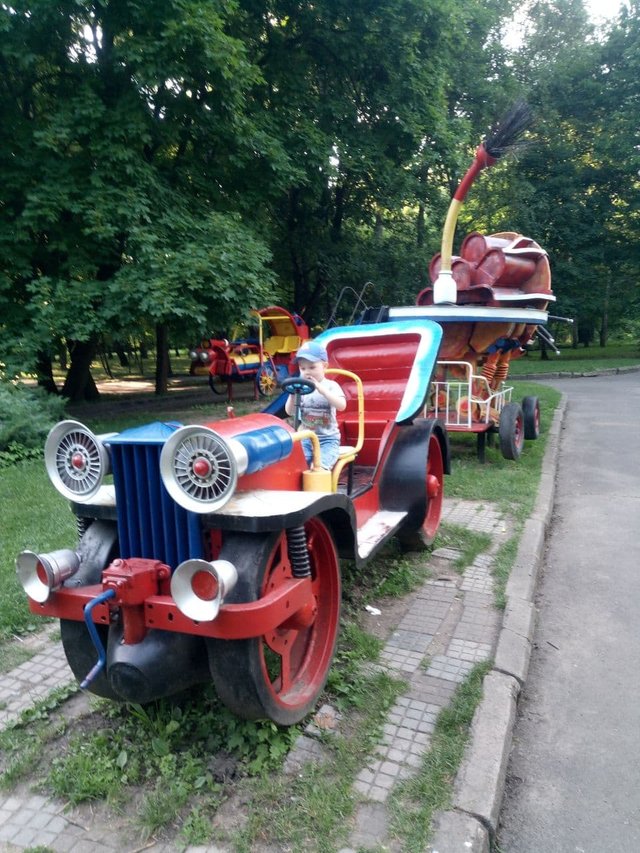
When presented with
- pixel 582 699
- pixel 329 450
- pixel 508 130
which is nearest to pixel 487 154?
pixel 508 130

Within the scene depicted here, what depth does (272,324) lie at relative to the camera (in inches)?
664

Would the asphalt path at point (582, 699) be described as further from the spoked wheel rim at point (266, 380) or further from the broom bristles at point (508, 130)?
the spoked wheel rim at point (266, 380)

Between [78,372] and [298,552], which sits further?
[78,372]

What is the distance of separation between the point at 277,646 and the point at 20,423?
22.2ft

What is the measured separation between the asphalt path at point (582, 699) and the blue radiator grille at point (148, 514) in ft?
5.41

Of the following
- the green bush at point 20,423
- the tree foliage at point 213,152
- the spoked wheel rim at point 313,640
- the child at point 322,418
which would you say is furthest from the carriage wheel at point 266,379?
the spoked wheel rim at point 313,640

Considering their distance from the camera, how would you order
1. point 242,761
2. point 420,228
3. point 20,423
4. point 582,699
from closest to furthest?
point 242,761
point 582,699
point 20,423
point 420,228

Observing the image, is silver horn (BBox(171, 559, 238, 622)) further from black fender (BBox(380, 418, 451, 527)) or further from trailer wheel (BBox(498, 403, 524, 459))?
trailer wheel (BBox(498, 403, 524, 459))


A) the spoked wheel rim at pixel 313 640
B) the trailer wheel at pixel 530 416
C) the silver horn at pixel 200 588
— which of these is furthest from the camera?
the trailer wheel at pixel 530 416

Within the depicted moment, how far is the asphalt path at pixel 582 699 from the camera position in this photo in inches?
96.5

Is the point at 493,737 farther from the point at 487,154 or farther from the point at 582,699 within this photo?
the point at 487,154

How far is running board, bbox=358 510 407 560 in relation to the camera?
12.1 ft

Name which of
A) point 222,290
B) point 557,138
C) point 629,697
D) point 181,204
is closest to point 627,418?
point 222,290

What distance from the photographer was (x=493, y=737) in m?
2.79
